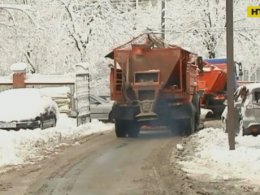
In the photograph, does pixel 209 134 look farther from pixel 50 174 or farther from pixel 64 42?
pixel 64 42

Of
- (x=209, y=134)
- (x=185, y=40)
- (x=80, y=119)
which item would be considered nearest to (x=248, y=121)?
(x=209, y=134)

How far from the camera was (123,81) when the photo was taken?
20672mm

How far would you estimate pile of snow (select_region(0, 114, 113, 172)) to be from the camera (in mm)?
14663

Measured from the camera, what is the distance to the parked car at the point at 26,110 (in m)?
20.1

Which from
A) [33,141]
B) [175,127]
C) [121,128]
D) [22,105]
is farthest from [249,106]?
[22,105]

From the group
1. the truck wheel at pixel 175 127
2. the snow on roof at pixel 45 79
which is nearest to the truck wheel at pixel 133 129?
the truck wheel at pixel 175 127

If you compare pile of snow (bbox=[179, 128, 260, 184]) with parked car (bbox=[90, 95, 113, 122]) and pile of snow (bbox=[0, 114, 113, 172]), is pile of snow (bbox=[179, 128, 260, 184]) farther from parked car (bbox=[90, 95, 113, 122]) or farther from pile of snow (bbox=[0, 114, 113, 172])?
parked car (bbox=[90, 95, 113, 122])

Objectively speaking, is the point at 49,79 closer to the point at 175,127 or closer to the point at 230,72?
the point at 175,127

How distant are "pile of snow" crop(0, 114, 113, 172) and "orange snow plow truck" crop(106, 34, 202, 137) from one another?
5.88 ft

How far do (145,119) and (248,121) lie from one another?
525 centimetres

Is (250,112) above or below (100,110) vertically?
above

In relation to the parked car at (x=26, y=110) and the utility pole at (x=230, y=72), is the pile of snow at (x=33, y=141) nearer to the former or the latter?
the parked car at (x=26, y=110)

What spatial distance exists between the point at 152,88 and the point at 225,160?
7.73 m

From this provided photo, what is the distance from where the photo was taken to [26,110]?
20.5 m
